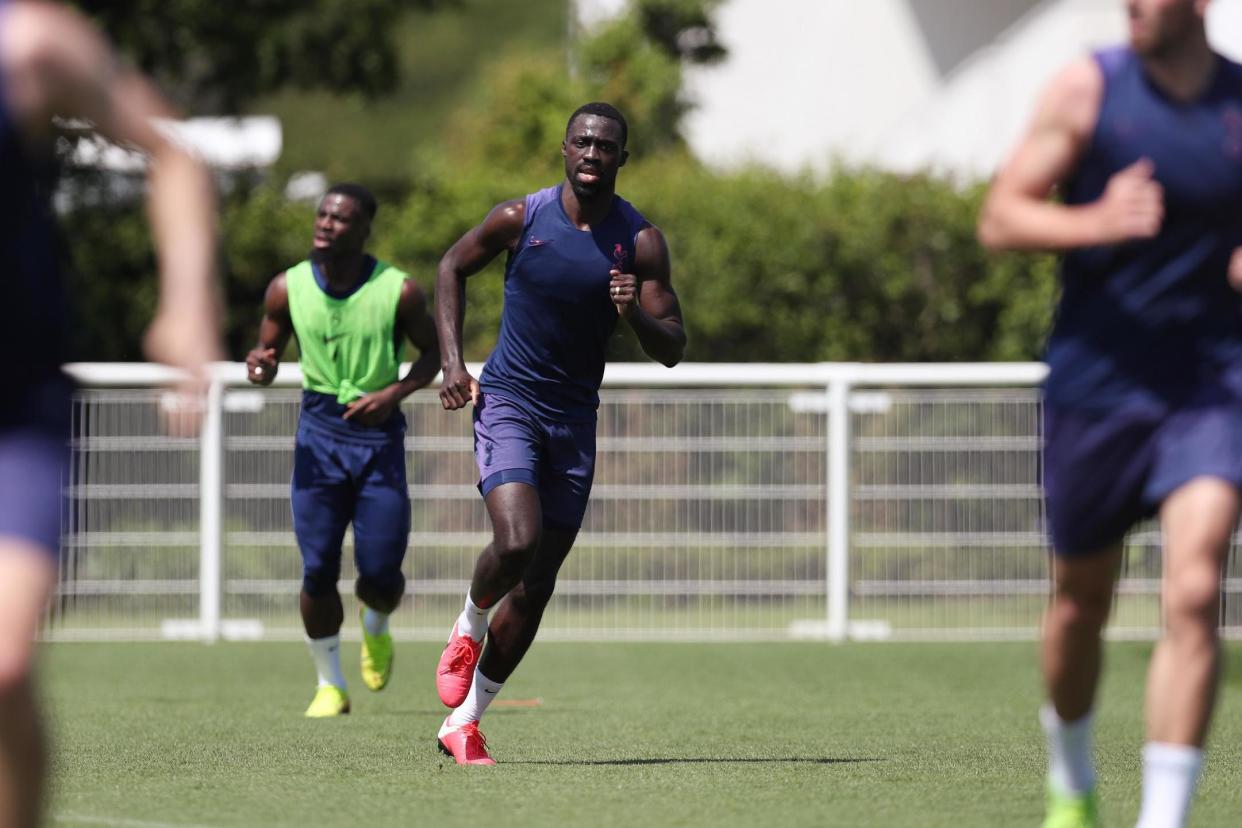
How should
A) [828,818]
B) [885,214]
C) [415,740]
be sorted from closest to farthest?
[828,818] < [415,740] < [885,214]

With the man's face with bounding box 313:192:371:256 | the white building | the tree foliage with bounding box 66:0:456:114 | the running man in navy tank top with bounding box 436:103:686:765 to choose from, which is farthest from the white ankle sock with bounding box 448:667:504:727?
the white building

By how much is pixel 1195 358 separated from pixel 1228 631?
1119cm

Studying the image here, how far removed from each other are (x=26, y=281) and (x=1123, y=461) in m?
2.72

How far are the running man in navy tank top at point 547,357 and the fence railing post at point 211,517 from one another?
8.13 m

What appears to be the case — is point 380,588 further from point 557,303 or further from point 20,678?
point 20,678

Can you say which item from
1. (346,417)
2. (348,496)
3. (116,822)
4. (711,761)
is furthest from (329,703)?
(116,822)

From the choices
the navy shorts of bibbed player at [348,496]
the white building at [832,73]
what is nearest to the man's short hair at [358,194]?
the navy shorts of bibbed player at [348,496]

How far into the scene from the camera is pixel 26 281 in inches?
181

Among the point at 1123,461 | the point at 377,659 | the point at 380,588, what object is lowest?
the point at 377,659

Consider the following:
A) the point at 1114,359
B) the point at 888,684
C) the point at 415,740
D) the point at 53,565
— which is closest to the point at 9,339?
the point at 53,565

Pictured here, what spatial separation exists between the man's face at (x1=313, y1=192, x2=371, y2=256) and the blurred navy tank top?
587cm

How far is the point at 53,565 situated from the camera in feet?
14.7

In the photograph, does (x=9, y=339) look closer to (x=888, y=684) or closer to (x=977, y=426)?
(x=888, y=684)

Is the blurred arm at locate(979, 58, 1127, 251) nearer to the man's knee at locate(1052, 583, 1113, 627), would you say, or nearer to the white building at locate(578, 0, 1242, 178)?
the man's knee at locate(1052, 583, 1113, 627)
